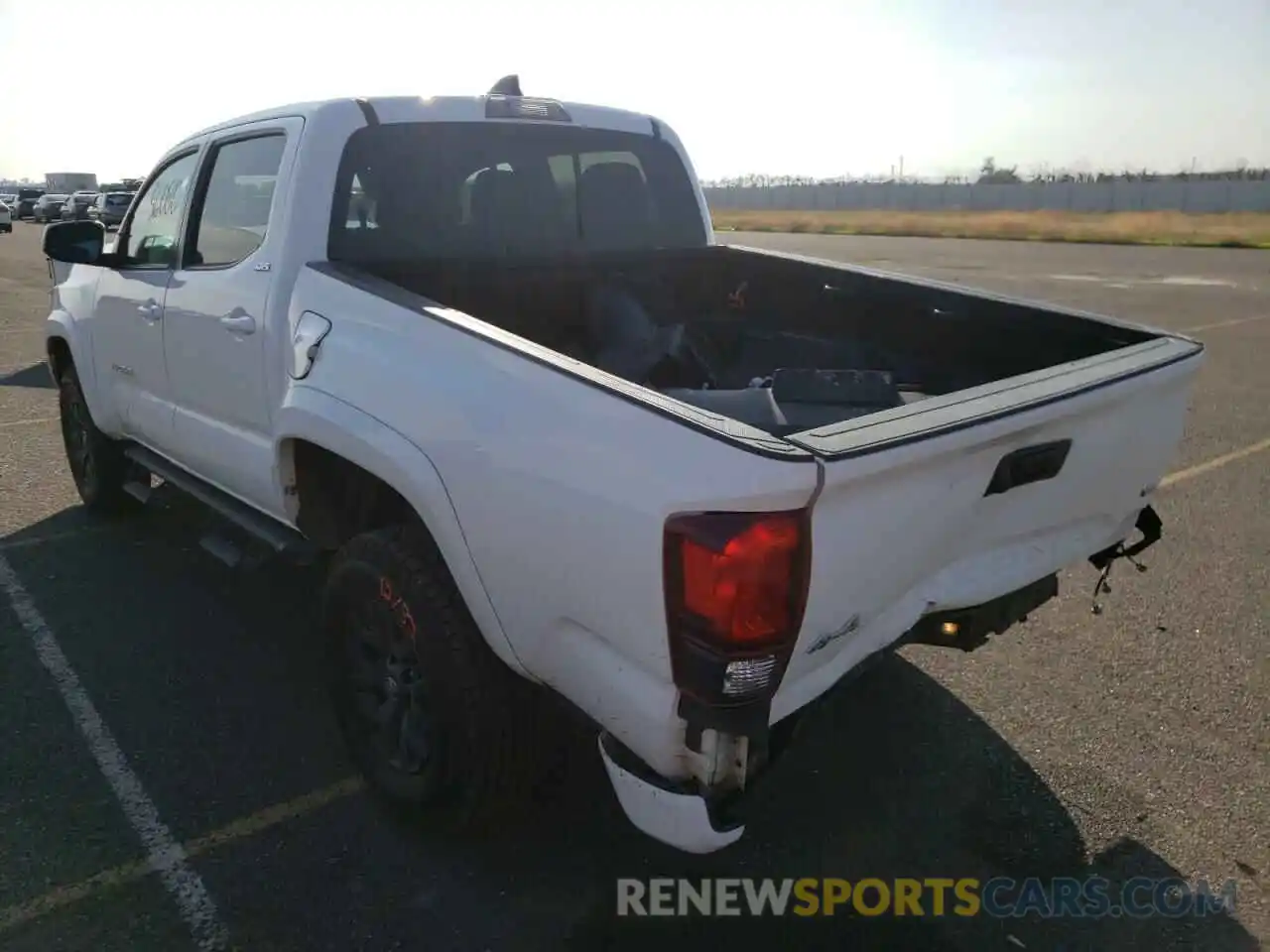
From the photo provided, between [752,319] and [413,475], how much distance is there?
207 centimetres

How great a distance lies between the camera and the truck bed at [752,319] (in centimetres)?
352

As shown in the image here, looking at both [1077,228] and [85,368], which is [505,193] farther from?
[1077,228]

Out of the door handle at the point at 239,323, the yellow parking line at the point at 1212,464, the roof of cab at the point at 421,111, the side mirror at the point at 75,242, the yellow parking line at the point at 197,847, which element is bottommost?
the yellow parking line at the point at 1212,464

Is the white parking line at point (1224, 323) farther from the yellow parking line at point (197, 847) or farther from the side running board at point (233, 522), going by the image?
the yellow parking line at point (197, 847)

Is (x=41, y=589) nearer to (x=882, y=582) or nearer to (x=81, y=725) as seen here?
(x=81, y=725)

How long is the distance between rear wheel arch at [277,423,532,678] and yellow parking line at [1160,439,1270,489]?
16.1 ft

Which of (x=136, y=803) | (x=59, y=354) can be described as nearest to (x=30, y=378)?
(x=59, y=354)

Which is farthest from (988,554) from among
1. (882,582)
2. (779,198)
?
(779,198)

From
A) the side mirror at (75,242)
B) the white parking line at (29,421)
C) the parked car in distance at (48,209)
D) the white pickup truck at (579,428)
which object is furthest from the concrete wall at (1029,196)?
the side mirror at (75,242)

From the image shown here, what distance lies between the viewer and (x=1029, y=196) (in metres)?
60.6

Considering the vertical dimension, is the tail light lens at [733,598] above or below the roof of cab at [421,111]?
below

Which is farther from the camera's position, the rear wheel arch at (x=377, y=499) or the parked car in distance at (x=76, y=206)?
the parked car in distance at (x=76, y=206)

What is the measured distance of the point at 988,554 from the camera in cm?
254

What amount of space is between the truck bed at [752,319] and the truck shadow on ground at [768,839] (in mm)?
1189
